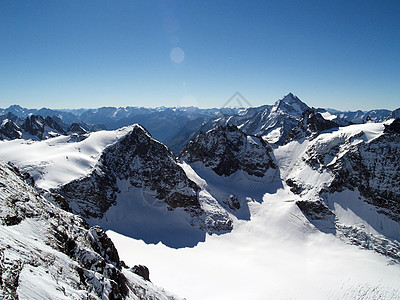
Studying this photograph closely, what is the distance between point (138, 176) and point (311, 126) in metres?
106

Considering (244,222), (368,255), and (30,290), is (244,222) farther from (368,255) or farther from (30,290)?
(30,290)

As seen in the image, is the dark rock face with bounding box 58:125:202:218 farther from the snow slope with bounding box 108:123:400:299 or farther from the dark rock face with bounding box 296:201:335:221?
the dark rock face with bounding box 296:201:335:221

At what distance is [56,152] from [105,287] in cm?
9206

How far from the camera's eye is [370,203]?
89.1 meters

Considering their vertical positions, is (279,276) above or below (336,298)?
below

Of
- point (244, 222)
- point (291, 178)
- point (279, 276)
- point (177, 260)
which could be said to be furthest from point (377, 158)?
point (177, 260)

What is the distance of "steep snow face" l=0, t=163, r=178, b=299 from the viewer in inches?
517

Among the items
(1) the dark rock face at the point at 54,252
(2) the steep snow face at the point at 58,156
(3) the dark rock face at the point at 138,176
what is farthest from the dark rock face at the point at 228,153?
(1) the dark rock face at the point at 54,252

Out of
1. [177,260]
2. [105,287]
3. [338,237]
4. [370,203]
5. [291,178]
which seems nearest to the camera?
[105,287]

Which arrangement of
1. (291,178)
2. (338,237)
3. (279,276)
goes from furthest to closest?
1. (291,178)
2. (338,237)
3. (279,276)

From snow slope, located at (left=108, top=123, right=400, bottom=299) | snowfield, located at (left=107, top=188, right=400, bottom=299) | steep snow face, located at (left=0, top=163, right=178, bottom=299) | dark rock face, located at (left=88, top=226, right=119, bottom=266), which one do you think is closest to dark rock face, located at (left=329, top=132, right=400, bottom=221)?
snow slope, located at (left=108, top=123, right=400, bottom=299)

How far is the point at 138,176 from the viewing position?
320 ft

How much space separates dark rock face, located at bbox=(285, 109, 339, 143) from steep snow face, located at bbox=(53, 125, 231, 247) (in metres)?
76.5

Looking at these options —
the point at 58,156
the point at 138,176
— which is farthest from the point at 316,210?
the point at 58,156
